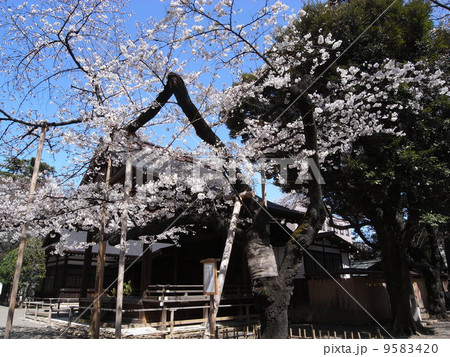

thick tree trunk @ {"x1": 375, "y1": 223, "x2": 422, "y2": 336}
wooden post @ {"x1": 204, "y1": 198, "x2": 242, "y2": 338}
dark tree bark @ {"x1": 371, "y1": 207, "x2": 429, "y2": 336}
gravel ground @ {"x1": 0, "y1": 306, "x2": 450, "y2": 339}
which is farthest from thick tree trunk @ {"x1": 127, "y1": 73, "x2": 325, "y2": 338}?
thick tree trunk @ {"x1": 375, "y1": 223, "x2": 422, "y2": 336}

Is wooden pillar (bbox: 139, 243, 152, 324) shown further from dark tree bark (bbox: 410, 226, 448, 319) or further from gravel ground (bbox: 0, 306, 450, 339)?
dark tree bark (bbox: 410, 226, 448, 319)

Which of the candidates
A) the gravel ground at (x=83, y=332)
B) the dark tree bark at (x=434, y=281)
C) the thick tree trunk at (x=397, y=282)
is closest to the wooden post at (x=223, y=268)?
the gravel ground at (x=83, y=332)

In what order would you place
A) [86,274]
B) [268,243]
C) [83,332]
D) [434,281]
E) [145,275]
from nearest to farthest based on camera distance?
[268,243], [83,332], [145,275], [86,274], [434,281]

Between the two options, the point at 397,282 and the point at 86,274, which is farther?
the point at 86,274

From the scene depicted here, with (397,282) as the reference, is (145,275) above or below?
above

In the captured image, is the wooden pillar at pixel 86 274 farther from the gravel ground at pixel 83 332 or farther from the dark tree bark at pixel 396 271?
the dark tree bark at pixel 396 271

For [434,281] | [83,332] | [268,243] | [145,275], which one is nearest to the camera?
[268,243]

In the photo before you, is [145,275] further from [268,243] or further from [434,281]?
[434,281]

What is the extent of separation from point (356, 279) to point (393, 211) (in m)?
3.30

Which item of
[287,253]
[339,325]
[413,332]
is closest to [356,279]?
[339,325]

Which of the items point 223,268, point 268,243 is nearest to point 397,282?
point 268,243

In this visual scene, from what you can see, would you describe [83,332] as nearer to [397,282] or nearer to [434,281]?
[397,282]

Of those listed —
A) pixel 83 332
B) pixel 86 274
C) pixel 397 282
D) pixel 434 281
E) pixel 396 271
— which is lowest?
pixel 83 332

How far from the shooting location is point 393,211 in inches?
364
